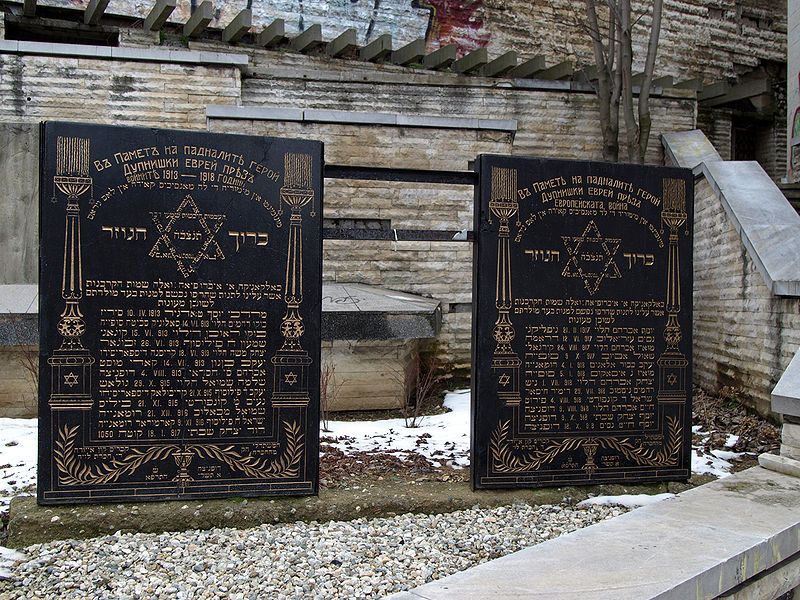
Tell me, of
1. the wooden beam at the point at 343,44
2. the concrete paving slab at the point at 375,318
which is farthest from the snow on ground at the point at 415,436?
the wooden beam at the point at 343,44

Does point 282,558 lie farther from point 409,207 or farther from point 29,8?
point 29,8

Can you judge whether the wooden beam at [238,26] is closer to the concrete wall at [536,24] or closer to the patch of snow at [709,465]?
the concrete wall at [536,24]

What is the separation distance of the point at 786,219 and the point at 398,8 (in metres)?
9.47

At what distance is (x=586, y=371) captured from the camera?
502 centimetres

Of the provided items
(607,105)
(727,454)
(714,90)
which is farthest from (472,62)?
(727,454)

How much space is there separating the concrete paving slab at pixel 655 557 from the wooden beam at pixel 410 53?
36.8 feet

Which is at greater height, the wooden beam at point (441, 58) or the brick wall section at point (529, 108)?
the wooden beam at point (441, 58)

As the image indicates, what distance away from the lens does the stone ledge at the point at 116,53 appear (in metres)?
9.04

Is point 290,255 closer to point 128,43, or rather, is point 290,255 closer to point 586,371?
point 586,371

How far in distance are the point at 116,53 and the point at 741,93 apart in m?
13.6

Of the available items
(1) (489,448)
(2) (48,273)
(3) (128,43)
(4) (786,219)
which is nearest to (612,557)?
(1) (489,448)

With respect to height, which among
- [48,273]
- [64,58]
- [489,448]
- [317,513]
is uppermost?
[64,58]

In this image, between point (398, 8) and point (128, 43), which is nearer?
point (128, 43)

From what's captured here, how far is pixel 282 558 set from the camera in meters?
3.85
